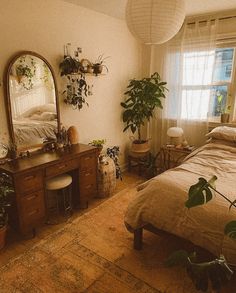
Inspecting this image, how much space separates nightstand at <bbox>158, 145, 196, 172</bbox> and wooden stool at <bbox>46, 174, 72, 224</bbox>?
5.60 feet

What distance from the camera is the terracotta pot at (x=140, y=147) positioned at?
380 cm

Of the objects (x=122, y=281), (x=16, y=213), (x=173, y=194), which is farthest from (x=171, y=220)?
(x=16, y=213)

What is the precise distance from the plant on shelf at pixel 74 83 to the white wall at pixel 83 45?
3.4 inches

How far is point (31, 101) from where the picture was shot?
254 cm

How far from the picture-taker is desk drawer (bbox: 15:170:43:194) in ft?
6.86

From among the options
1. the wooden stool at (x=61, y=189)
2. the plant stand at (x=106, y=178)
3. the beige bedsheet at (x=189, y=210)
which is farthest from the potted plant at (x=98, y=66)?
the beige bedsheet at (x=189, y=210)

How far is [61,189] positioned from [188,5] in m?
2.82

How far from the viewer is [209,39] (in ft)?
10.9

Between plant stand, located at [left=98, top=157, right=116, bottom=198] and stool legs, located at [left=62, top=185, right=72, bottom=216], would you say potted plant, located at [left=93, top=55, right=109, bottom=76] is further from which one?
stool legs, located at [left=62, top=185, right=72, bottom=216]

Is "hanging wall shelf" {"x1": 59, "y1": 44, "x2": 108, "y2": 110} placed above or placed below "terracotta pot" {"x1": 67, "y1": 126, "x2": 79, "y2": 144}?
above

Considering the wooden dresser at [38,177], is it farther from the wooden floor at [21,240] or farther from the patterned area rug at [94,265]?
the patterned area rug at [94,265]

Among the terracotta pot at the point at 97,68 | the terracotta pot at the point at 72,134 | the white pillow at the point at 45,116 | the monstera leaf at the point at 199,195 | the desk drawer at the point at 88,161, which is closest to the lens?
the monstera leaf at the point at 199,195

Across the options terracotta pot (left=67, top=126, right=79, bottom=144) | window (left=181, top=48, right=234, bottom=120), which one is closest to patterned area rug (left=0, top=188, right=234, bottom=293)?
terracotta pot (left=67, top=126, right=79, bottom=144)

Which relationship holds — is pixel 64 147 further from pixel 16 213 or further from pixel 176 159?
pixel 176 159
